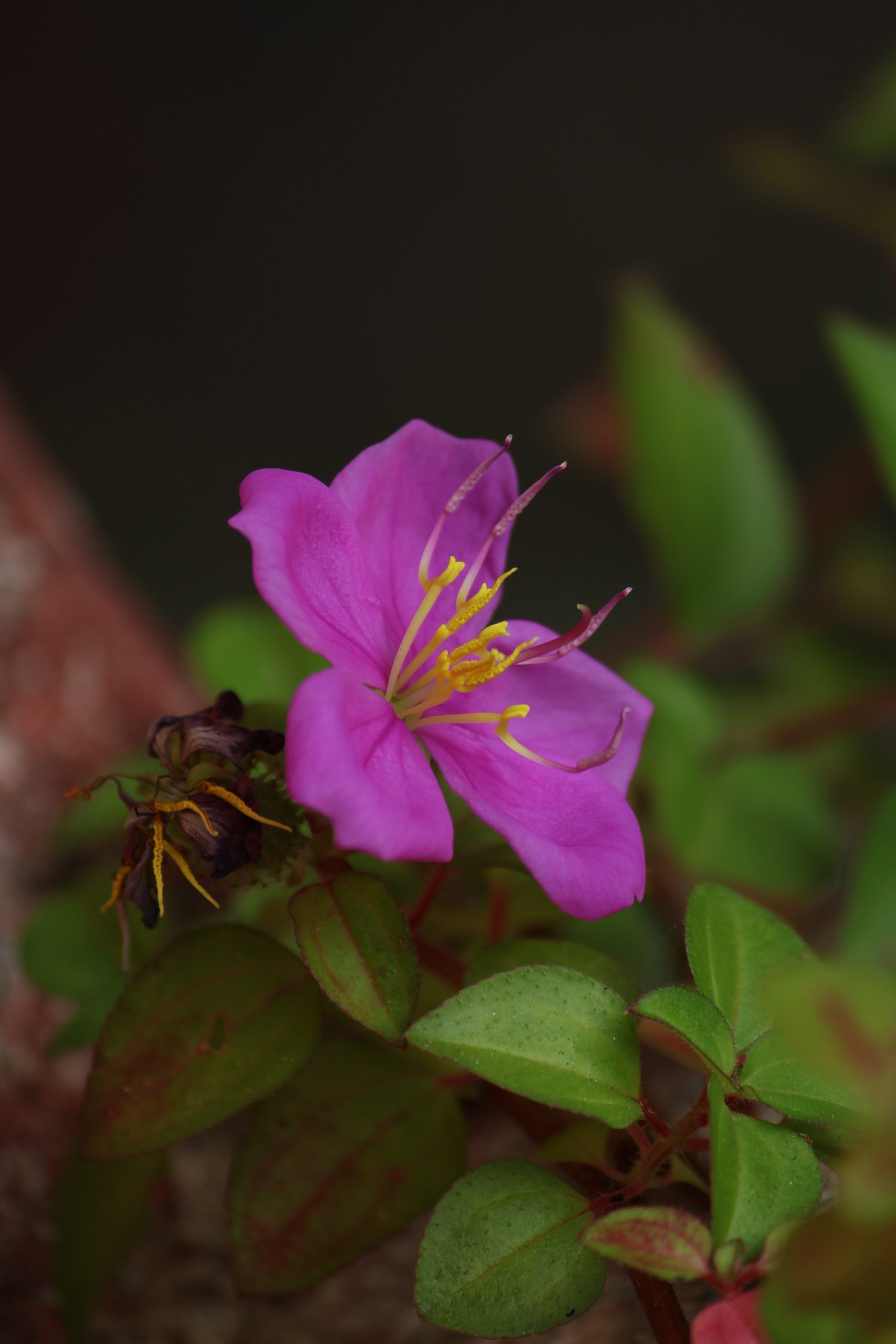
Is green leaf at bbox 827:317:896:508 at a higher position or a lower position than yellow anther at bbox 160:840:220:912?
lower

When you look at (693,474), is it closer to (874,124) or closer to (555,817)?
(874,124)

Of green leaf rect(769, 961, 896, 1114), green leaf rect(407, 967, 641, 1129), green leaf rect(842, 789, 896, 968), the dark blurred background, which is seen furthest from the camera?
the dark blurred background

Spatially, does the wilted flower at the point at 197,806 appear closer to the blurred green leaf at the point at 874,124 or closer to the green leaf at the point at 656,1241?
the green leaf at the point at 656,1241

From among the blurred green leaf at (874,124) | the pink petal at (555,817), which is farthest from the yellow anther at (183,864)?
the blurred green leaf at (874,124)

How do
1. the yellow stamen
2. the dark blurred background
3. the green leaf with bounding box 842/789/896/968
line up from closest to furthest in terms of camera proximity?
the yellow stamen, the green leaf with bounding box 842/789/896/968, the dark blurred background

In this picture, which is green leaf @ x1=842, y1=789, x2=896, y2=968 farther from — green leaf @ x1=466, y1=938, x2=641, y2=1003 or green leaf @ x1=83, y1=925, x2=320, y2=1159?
green leaf @ x1=83, y1=925, x2=320, y2=1159

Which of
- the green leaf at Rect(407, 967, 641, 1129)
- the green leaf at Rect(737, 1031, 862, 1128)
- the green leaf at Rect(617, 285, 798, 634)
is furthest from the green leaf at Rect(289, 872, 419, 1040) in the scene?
the green leaf at Rect(617, 285, 798, 634)

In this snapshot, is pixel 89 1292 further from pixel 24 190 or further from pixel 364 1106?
pixel 24 190

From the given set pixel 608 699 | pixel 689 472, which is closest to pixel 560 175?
pixel 689 472
